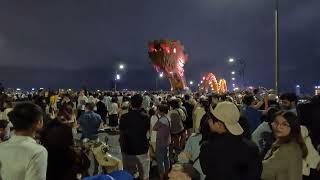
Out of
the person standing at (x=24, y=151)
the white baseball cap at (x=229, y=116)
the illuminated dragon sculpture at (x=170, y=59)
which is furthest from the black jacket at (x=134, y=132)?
the illuminated dragon sculpture at (x=170, y=59)

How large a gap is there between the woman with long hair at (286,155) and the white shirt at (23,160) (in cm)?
230

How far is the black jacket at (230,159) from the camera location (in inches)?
168

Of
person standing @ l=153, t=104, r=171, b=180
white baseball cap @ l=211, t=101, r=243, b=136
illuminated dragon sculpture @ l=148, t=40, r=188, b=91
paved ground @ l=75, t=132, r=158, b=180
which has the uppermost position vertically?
illuminated dragon sculpture @ l=148, t=40, r=188, b=91

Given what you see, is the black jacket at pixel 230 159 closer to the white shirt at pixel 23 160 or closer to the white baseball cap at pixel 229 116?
the white baseball cap at pixel 229 116

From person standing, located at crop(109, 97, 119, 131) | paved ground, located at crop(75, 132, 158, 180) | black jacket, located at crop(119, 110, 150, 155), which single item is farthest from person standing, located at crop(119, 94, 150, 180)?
person standing, located at crop(109, 97, 119, 131)

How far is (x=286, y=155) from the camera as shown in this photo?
15.8ft

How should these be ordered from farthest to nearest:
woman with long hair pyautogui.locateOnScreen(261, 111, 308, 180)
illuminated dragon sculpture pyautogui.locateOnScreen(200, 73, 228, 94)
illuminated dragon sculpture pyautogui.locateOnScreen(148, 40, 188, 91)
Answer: illuminated dragon sculpture pyautogui.locateOnScreen(148, 40, 188, 91), illuminated dragon sculpture pyautogui.locateOnScreen(200, 73, 228, 94), woman with long hair pyautogui.locateOnScreen(261, 111, 308, 180)

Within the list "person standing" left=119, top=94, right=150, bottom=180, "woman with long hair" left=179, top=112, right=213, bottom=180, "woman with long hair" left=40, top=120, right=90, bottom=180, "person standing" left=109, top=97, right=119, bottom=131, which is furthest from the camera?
"person standing" left=109, top=97, right=119, bottom=131

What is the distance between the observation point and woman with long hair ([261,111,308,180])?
15.7ft

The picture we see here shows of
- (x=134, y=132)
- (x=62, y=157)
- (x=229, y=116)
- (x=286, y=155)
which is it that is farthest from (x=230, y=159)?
(x=134, y=132)

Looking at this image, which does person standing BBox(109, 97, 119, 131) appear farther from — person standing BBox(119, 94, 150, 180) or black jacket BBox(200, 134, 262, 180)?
black jacket BBox(200, 134, 262, 180)

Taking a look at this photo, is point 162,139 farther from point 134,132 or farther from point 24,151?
point 24,151

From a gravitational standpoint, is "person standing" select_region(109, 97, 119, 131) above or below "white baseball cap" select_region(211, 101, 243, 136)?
below

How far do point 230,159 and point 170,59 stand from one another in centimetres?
5981
